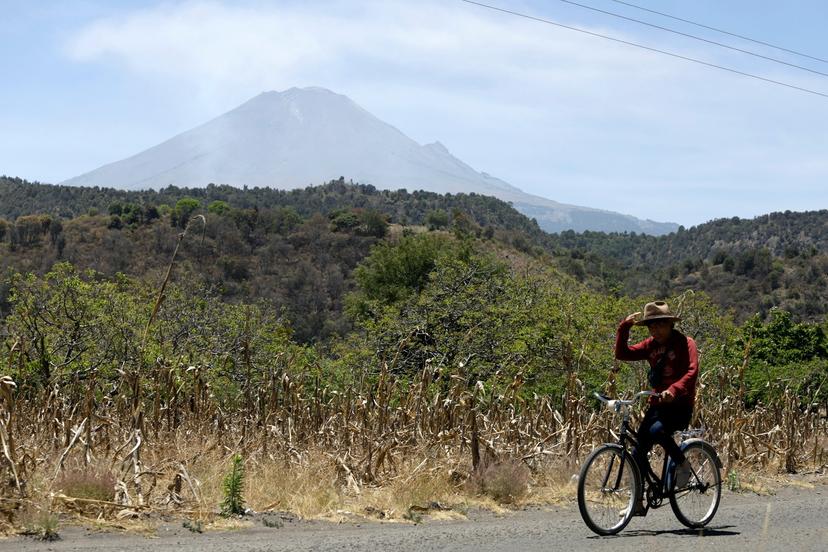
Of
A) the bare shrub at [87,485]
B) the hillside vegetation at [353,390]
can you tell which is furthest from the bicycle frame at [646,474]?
the bare shrub at [87,485]

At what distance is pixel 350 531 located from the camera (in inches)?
259

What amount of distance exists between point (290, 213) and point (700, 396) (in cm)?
8030

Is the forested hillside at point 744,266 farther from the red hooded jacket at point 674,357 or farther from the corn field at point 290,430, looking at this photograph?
the red hooded jacket at point 674,357

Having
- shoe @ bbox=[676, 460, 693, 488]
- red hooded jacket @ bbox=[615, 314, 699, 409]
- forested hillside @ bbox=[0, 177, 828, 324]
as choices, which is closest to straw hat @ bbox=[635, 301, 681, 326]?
red hooded jacket @ bbox=[615, 314, 699, 409]


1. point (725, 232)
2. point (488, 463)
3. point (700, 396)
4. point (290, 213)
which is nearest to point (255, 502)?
point (488, 463)

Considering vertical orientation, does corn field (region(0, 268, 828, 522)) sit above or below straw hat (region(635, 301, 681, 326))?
below

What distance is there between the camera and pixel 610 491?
657cm

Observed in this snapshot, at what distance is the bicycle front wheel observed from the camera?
6496 millimetres

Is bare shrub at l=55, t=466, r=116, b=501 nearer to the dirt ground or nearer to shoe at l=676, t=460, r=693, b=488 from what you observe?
the dirt ground

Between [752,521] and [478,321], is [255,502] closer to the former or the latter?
[752,521]

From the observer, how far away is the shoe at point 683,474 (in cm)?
686

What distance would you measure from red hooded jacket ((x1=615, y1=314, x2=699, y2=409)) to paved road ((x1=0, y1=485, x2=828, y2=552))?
97cm

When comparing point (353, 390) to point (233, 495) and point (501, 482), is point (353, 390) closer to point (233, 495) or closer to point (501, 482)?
point (501, 482)

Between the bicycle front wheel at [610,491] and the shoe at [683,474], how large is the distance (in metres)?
0.42
